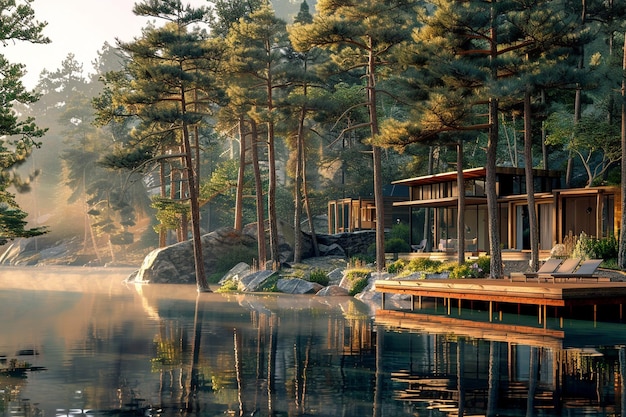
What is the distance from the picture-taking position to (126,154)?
34.8 meters

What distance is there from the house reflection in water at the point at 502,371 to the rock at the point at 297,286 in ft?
51.5

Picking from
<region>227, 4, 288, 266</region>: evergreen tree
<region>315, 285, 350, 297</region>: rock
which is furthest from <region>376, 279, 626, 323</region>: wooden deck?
<region>227, 4, 288, 266</region>: evergreen tree

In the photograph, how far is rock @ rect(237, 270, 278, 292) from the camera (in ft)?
123

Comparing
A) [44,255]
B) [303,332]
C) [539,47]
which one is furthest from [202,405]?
[44,255]

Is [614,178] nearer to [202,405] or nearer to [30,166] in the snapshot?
[202,405]

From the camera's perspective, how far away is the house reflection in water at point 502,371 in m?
10.3

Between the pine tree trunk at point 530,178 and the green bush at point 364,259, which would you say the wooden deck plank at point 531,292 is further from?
the green bush at point 364,259

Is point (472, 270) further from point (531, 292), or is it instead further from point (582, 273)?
point (531, 292)

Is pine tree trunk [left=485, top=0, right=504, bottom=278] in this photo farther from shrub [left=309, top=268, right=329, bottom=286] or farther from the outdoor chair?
shrub [left=309, top=268, right=329, bottom=286]

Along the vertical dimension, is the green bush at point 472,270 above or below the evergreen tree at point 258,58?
below

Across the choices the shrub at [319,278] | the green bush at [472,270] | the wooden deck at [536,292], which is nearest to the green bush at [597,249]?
the green bush at [472,270]

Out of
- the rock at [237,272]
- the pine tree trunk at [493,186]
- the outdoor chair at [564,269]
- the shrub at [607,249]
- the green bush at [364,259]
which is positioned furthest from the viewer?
the rock at [237,272]

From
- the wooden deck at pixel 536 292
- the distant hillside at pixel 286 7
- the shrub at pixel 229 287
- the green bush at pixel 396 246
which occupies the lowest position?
the shrub at pixel 229 287

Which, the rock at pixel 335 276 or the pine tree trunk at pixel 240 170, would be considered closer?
the rock at pixel 335 276
